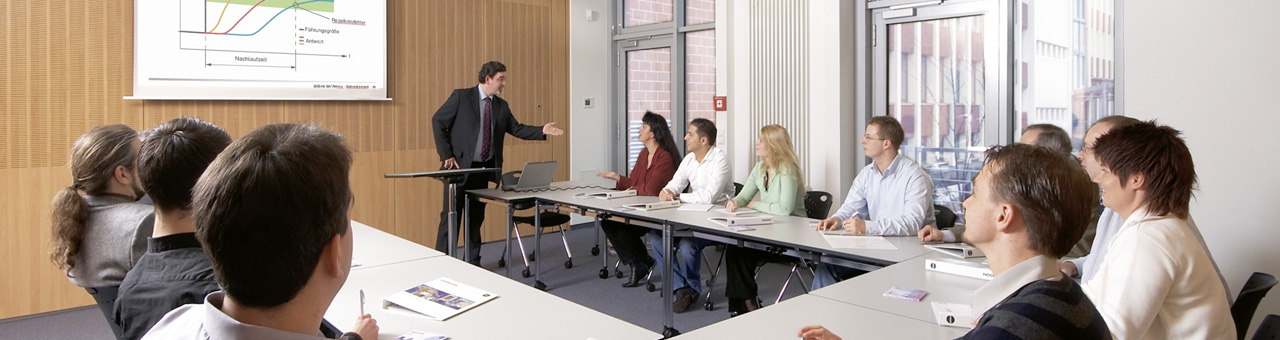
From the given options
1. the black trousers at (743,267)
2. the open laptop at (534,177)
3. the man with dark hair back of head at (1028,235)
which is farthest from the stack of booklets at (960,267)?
the open laptop at (534,177)

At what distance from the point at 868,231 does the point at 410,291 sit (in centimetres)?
225

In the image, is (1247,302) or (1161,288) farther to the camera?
(1247,302)

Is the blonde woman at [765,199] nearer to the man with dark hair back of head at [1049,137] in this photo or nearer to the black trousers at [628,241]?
the black trousers at [628,241]

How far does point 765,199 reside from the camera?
5121 millimetres

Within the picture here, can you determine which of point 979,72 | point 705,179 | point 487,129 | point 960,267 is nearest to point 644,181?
point 705,179

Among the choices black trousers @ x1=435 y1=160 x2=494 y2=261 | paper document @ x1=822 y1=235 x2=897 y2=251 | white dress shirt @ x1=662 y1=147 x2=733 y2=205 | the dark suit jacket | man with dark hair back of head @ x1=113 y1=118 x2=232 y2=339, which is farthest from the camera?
the dark suit jacket

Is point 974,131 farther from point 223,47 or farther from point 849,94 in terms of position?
point 223,47

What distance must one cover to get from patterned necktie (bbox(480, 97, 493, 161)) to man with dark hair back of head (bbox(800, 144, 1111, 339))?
5236 mm

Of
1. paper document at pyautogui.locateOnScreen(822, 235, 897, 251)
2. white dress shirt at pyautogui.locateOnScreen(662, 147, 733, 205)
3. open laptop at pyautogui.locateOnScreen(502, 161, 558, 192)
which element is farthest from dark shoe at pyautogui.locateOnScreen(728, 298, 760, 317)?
open laptop at pyautogui.locateOnScreen(502, 161, 558, 192)

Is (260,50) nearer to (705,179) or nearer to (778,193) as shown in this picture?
(705,179)

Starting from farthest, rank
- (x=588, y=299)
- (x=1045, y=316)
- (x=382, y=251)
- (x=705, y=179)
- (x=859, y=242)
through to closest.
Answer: (x=705, y=179)
(x=588, y=299)
(x=859, y=242)
(x=382, y=251)
(x=1045, y=316)

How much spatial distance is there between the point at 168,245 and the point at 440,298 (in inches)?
35.7

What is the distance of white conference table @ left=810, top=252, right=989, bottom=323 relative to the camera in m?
2.53

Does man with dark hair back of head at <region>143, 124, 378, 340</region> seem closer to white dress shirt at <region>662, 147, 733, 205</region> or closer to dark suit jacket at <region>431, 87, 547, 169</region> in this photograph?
white dress shirt at <region>662, 147, 733, 205</region>
